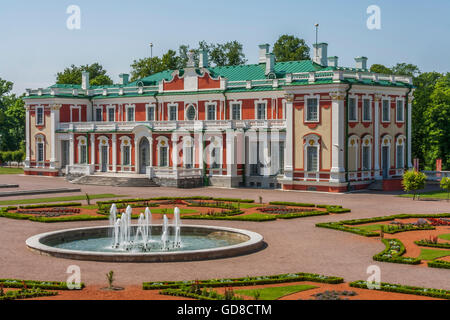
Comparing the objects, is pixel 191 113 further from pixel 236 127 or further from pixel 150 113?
pixel 236 127

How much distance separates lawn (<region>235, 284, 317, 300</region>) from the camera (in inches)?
673

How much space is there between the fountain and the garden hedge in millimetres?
3751

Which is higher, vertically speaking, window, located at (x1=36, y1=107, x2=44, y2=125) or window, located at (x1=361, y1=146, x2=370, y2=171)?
window, located at (x1=36, y1=107, x2=44, y2=125)

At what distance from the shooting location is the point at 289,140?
50.1 m

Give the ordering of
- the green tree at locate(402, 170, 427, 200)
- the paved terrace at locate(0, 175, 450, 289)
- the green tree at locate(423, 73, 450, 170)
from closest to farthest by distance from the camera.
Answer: the paved terrace at locate(0, 175, 450, 289), the green tree at locate(402, 170, 427, 200), the green tree at locate(423, 73, 450, 170)

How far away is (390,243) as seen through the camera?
25109 mm

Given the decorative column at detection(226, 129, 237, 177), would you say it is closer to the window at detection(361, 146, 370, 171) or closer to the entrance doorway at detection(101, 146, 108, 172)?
the window at detection(361, 146, 370, 171)

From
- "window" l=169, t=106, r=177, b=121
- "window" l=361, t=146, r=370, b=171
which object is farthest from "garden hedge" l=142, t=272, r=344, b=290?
"window" l=169, t=106, r=177, b=121

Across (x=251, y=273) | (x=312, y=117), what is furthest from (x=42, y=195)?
(x=251, y=273)

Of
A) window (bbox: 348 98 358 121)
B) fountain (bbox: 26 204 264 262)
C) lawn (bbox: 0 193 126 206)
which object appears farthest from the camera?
window (bbox: 348 98 358 121)

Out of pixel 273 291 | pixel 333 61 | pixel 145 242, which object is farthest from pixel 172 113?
pixel 273 291

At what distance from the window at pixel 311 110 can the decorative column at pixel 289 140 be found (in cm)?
133

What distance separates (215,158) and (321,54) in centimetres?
1352
